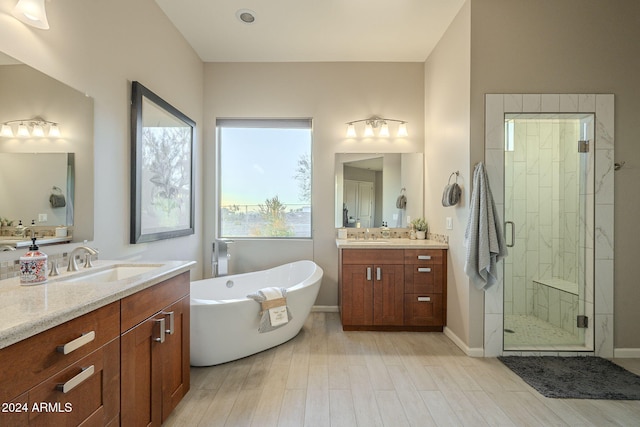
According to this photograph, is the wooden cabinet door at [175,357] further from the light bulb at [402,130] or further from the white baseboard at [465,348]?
the light bulb at [402,130]

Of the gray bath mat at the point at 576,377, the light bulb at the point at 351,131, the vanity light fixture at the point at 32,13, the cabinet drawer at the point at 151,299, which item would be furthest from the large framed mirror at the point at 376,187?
the vanity light fixture at the point at 32,13

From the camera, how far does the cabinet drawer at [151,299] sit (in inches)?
53.5

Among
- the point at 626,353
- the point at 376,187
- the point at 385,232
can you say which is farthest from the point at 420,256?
the point at 626,353

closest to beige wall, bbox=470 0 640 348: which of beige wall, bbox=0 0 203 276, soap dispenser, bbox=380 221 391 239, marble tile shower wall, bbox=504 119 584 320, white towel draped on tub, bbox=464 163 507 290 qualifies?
white towel draped on tub, bbox=464 163 507 290

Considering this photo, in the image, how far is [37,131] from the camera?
154 cm

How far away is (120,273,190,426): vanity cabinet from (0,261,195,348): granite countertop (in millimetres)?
80

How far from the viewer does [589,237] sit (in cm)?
267

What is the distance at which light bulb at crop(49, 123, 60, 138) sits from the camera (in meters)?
1.63

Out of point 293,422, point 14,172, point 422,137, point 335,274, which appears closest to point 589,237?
point 422,137

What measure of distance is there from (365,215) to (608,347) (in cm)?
256

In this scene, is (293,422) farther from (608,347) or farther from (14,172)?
(608,347)

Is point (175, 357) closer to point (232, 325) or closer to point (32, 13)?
point (232, 325)

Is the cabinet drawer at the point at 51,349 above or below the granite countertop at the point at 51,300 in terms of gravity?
below

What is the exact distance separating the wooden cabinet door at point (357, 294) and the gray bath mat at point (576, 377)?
1.25 metres
